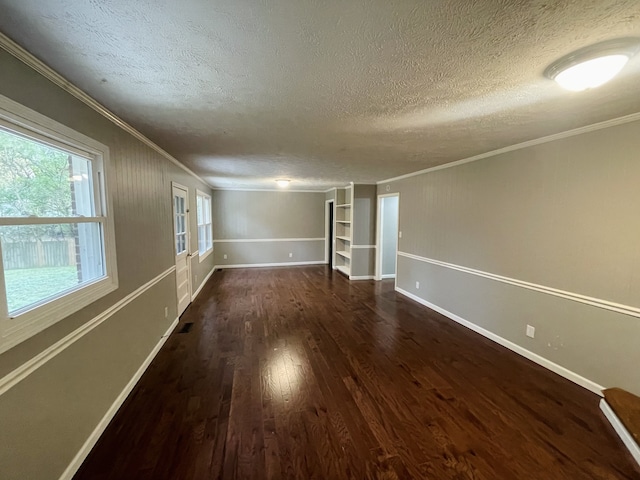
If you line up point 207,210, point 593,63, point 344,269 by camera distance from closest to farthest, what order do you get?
point 593,63
point 207,210
point 344,269

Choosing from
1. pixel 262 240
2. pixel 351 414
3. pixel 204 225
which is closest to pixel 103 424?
pixel 351 414

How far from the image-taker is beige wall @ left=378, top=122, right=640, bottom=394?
220 centimetres

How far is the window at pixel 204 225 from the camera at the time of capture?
5.87m

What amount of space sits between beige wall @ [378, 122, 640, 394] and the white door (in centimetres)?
404

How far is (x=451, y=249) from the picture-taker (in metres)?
4.05

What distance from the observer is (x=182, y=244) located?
4.36 meters

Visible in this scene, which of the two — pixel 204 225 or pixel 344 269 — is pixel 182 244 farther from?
pixel 344 269

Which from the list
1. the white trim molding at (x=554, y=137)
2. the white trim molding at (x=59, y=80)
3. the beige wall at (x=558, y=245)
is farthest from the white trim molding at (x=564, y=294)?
the white trim molding at (x=59, y=80)

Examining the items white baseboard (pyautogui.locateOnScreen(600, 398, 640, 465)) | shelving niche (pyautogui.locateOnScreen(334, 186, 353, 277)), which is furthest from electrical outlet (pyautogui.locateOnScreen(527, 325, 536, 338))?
shelving niche (pyautogui.locateOnScreen(334, 186, 353, 277))

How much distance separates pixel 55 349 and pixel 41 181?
93cm

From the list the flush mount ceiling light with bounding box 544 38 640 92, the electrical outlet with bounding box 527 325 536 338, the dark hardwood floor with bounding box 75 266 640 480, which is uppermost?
the flush mount ceiling light with bounding box 544 38 640 92

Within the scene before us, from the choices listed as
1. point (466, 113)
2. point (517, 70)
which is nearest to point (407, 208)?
point (466, 113)

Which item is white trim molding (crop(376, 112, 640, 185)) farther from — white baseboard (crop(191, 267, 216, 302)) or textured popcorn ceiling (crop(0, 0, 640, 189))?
white baseboard (crop(191, 267, 216, 302))

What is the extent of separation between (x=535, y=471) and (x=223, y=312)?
12.9 ft
